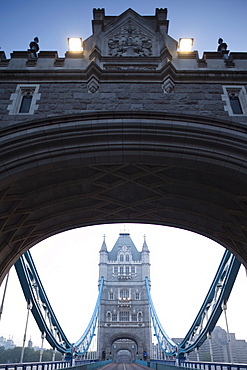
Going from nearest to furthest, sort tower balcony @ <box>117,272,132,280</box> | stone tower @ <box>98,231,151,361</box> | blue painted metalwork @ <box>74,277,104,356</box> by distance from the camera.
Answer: blue painted metalwork @ <box>74,277,104,356</box>
stone tower @ <box>98,231,151,361</box>
tower balcony @ <box>117,272,132,280</box>

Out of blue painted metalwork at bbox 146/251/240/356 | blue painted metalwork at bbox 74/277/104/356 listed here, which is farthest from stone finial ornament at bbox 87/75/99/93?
blue painted metalwork at bbox 74/277/104/356

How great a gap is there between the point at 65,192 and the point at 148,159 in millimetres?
3122

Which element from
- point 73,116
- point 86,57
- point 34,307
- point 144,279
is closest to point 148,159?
point 73,116

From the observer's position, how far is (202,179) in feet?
27.2

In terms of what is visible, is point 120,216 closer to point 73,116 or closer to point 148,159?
point 148,159

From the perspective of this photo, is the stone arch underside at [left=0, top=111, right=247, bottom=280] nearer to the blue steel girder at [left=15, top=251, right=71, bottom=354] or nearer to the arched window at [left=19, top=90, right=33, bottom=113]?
the arched window at [left=19, top=90, right=33, bottom=113]

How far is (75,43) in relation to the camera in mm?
8555

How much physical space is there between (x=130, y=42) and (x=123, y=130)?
3.54 metres

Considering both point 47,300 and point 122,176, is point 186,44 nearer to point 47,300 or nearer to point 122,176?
point 122,176

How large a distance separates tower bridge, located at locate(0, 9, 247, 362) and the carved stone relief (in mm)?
29

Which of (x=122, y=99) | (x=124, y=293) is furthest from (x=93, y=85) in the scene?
(x=124, y=293)

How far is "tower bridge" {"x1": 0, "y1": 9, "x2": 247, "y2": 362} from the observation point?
21.8ft

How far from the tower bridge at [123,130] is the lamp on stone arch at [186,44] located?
0.16 metres

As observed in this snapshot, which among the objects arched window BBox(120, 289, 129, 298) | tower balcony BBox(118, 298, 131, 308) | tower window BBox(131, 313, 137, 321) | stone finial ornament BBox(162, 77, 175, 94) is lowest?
stone finial ornament BBox(162, 77, 175, 94)
